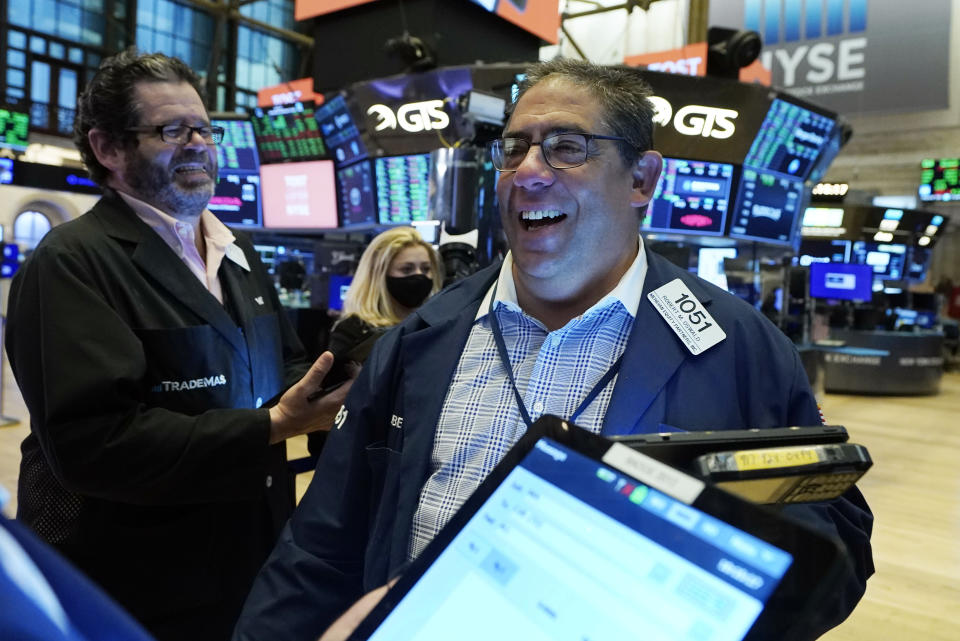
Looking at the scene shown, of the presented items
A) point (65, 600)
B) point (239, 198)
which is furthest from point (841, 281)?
point (65, 600)

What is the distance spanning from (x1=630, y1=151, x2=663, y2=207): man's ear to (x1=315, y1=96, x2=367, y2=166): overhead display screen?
6.44 meters

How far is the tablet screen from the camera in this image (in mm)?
554

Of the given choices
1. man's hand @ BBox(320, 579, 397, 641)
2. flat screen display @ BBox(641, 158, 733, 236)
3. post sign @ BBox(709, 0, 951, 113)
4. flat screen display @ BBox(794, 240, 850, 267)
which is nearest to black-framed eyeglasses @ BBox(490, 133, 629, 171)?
man's hand @ BBox(320, 579, 397, 641)

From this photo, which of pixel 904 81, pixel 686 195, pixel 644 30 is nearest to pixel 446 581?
pixel 686 195

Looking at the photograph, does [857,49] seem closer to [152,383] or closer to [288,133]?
[288,133]

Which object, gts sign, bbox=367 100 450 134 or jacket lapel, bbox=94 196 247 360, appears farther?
gts sign, bbox=367 100 450 134

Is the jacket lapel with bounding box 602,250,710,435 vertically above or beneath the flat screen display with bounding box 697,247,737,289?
beneath

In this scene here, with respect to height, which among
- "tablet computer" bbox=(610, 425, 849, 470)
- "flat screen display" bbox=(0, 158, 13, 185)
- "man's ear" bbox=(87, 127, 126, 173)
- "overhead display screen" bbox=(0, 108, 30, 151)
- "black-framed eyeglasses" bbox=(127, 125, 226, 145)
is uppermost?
"overhead display screen" bbox=(0, 108, 30, 151)

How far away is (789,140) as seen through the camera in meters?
7.15

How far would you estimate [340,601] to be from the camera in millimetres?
1271

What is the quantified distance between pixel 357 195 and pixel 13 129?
840cm

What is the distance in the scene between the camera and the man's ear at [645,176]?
1423 millimetres

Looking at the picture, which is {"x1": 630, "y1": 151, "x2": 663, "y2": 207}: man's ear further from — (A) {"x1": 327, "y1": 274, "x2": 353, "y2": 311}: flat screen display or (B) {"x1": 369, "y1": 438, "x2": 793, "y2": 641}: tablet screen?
(A) {"x1": 327, "y1": 274, "x2": 353, "y2": 311}: flat screen display

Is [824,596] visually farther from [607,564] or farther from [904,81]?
[904,81]
